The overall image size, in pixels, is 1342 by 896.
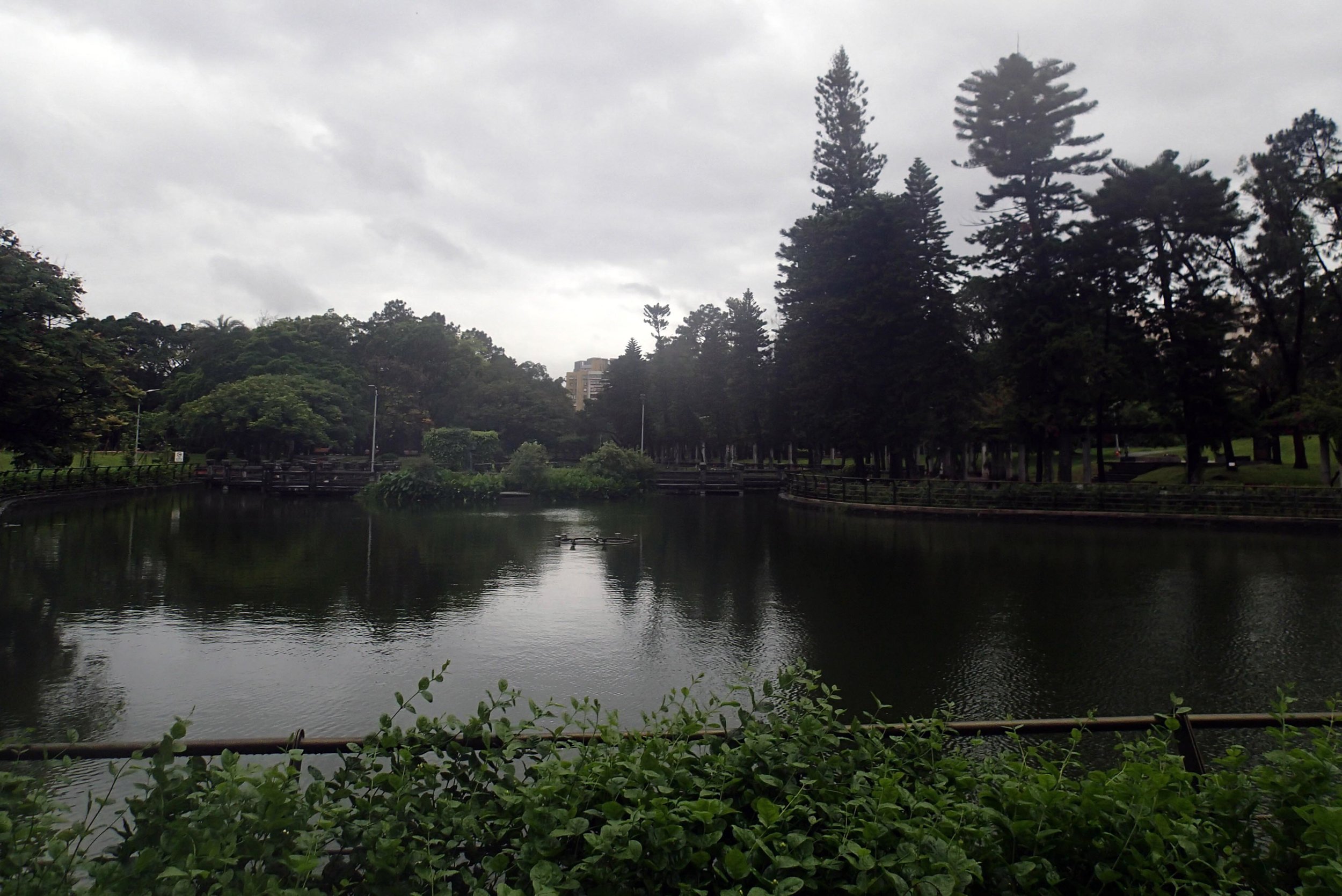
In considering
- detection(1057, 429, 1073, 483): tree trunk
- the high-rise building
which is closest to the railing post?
detection(1057, 429, 1073, 483): tree trunk

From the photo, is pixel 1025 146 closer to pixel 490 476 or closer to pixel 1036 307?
pixel 1036 307

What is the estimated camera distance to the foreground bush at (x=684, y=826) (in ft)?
7.57

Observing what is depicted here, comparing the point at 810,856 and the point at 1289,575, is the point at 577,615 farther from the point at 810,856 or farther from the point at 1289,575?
the point at 1289,575

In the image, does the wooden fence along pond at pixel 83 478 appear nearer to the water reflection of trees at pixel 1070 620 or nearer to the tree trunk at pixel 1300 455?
the water reflection of trees at pixel 1070 620

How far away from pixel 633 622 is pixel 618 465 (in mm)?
25639

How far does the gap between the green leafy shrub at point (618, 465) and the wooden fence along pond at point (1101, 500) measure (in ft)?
33.5

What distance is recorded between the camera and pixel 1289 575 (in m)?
13.8

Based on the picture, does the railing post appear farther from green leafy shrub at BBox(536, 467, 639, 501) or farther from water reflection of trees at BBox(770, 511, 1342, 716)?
green leafy shrub at BBox(536, 467, 639, 501)

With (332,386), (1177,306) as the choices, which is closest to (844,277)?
(1177,306)

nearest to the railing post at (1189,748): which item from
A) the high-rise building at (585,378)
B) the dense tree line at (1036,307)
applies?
the dense tree line at (1036,307)

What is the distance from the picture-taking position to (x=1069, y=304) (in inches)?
1093

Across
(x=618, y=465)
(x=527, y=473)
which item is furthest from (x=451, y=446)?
(x=618, y=465)

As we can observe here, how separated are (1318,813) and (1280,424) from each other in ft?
105

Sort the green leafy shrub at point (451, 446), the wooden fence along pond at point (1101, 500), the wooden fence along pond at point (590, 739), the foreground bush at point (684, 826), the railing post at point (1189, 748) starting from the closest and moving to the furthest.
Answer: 1. the foreground bush at point (684, 826)
2. the wooden fence along pond at point (590, 739)
3. the railing post at point (1189, 748)
4. the wooden fence along pond at point (1101, 500)
5. the green leafy shrub at point (451, 446)
